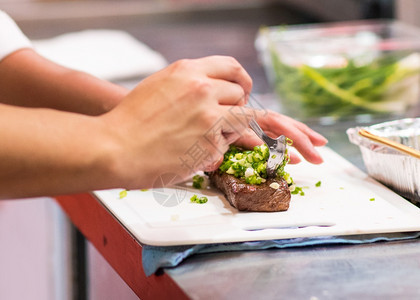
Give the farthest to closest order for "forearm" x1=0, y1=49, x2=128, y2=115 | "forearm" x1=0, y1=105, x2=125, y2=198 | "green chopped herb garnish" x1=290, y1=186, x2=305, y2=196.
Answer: "forearm" x1=0, y1=49, x2=128, y2=115
"green chopped herb garnish" x1=290, y1=186, x2=305, y2=196
"forearm" x1=0, y1=105, x2=125, y2=198

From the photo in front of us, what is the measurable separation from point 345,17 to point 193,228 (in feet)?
7.78

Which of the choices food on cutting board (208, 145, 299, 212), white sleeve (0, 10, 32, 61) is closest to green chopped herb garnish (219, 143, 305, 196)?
food on cutting board (208, 145, 299, 212)

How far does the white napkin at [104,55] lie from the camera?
8.93 feet

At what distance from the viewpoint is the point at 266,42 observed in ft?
8.19

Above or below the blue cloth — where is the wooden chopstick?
above

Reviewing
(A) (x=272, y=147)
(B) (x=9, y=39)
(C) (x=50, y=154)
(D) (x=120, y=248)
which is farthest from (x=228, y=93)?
(B) (x=9, y=39)

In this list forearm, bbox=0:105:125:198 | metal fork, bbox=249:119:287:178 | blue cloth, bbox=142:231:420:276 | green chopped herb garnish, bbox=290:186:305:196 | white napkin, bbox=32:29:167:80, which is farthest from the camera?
white napkin, bbox=32:29:167:80

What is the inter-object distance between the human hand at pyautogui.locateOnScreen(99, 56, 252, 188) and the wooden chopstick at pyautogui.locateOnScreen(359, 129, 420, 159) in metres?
0.42

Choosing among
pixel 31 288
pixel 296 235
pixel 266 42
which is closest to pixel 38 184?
pixel 296 235

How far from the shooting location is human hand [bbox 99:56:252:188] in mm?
1124

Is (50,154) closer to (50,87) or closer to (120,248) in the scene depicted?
(120,248)

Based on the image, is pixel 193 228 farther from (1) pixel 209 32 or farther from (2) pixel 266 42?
(1) pixel 209 32

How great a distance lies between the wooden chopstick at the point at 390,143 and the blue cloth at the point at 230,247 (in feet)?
0.56

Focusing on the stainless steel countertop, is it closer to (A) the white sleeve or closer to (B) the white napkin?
(A) the white sleeve
